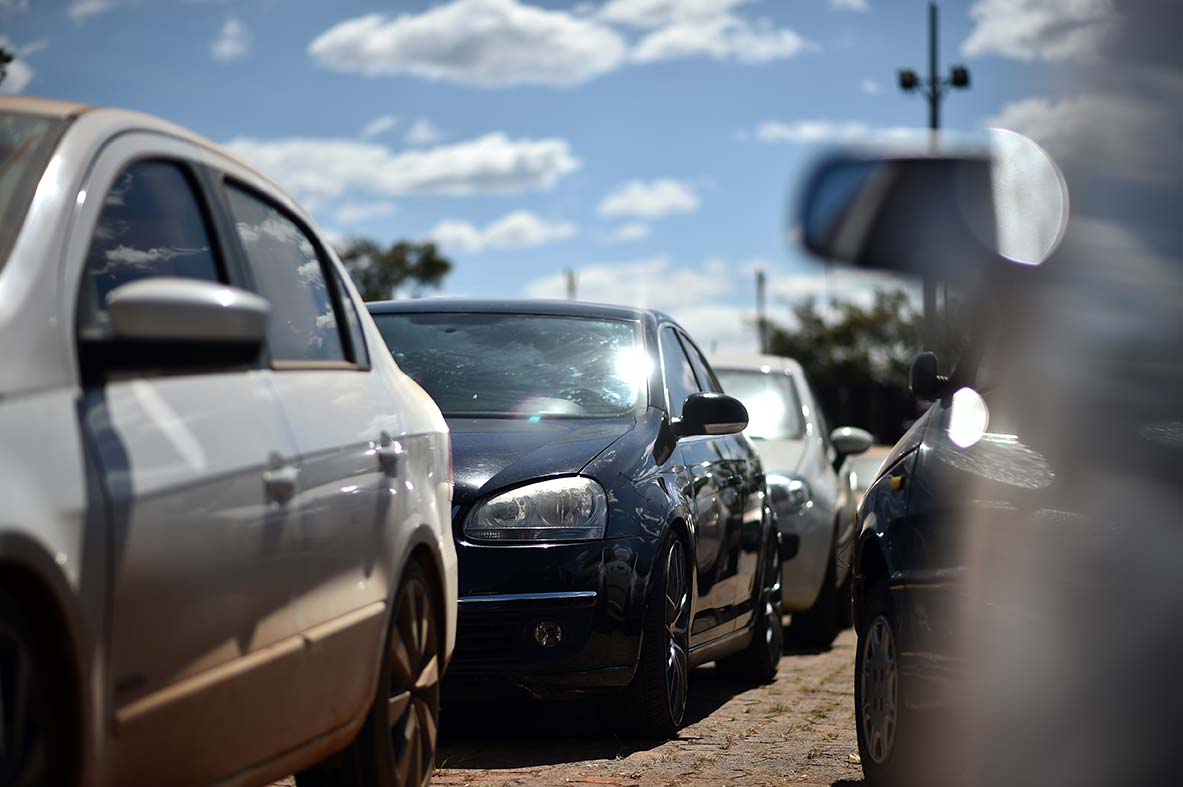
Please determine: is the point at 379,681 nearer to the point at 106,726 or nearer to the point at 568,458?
the point at 106,726

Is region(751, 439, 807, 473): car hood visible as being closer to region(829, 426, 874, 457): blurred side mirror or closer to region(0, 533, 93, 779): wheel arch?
region(829, 426, 874, 457): blurred side mirror

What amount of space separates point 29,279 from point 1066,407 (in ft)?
6.61

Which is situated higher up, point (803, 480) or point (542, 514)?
point (542, 514)

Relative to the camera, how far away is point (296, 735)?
4.04 meters

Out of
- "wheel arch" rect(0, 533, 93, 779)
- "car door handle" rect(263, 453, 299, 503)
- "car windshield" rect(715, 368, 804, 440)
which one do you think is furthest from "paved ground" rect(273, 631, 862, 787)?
"car windshield" rect(715, 368, 804, 440)

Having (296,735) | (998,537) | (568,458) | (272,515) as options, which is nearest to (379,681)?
(296,735)

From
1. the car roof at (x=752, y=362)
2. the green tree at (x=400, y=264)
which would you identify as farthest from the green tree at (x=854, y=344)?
the car roof at (x=752, y=362)

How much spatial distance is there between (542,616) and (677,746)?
2.58 feet

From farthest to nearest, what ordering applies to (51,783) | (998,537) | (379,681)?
(379,681) < (998,537) < (51,783)

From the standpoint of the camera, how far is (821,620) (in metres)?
11.8

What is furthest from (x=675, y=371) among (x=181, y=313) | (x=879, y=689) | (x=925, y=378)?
(x=181, y=313)

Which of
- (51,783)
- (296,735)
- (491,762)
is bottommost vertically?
A: (491,762)

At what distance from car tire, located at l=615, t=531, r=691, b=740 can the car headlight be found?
12.9 inches

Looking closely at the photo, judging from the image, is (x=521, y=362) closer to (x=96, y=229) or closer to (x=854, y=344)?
(x=96, y=229)
